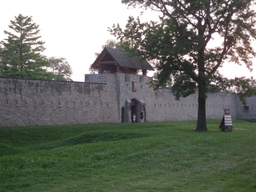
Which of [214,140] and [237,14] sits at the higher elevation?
[237,14]

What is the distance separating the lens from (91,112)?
37438 mm

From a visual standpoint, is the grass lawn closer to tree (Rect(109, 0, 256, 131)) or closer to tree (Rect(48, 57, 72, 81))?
tree (Rect(109, 0, 256, 131))

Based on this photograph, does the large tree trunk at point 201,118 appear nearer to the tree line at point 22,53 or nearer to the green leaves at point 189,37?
the green leaves at point 189,37

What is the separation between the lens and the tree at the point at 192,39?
88.4ft

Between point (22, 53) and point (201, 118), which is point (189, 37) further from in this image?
point (22, 53)

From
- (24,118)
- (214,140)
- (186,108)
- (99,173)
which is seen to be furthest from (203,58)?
(186,108)

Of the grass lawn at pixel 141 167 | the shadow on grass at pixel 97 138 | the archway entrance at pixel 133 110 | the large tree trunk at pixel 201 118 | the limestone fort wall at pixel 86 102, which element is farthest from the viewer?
the archway entrance at pixel 133 110

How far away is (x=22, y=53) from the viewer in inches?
1949

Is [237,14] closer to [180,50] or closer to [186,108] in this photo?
[180,50]

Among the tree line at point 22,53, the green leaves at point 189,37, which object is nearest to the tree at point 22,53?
the tree line at point 22,53

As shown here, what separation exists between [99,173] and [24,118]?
20.1 m

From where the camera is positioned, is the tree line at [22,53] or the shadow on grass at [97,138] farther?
the tree line at [22,53]

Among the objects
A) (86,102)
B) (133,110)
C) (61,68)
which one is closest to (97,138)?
(86,102)

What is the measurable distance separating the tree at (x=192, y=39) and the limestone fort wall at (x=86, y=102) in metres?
8.68
